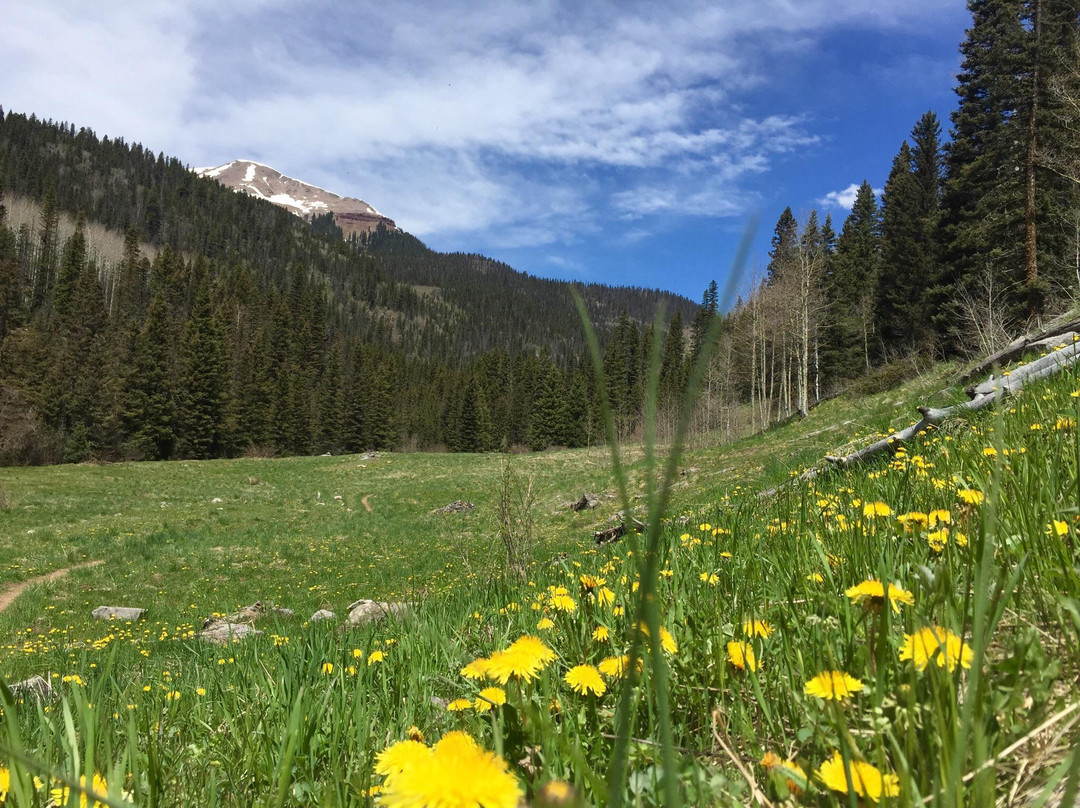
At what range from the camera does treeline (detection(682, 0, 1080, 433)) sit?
67.2 feet

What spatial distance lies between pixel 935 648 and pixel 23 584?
17.3 metres

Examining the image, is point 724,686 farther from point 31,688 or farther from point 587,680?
point 31,688

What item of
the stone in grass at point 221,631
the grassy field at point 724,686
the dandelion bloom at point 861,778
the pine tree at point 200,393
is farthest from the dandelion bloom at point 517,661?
the pine tree at point 200,393

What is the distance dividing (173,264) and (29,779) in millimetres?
93985

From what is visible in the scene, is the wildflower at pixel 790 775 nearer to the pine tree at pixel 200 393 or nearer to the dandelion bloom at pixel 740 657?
the dandelion bloom at pixel 740 657

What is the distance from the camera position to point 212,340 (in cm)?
5588

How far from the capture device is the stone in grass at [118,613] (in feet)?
34.5

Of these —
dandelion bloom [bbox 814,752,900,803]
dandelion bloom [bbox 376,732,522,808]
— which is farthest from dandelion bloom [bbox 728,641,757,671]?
dandelion bloom [bbox 376,732,522,808]

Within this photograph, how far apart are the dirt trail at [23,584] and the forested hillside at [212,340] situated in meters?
12.2

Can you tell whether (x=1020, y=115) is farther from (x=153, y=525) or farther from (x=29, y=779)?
(x=153, y=525)

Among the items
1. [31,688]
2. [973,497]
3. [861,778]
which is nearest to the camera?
[861,778]

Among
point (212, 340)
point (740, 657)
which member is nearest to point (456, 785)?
point (740, 657)

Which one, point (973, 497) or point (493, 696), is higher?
point (973, 497)

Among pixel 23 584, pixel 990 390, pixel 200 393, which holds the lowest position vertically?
pixel 23 584
